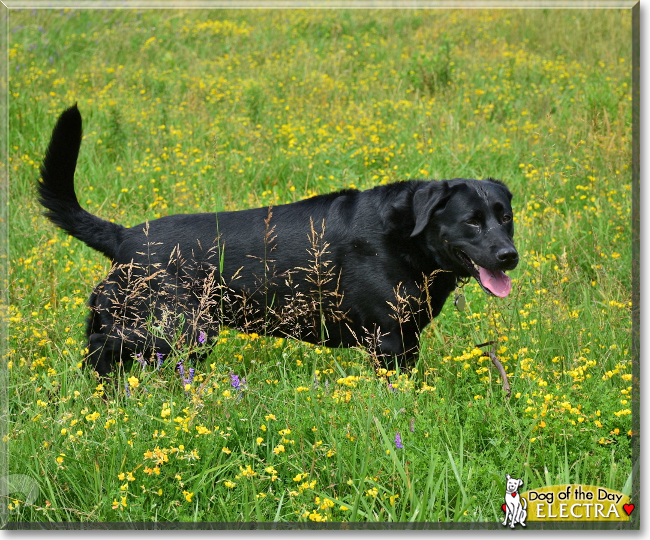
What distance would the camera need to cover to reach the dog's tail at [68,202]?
10.5 feet

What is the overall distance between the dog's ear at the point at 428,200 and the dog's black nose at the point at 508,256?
1.21 ft

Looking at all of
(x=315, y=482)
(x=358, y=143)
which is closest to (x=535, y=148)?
(x=358, y=143)

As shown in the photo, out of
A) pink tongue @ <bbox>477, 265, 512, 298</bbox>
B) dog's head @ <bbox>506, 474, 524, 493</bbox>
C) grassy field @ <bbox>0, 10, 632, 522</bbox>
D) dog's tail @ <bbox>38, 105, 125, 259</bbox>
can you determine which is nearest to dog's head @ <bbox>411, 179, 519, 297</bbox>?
pink tongue @ <bbox>477, 265, 512, 298</bbox>

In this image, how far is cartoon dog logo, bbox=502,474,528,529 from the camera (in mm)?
2158

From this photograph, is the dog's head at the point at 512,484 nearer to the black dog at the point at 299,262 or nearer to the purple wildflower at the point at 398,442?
the purple wildflower at the point at 398,442

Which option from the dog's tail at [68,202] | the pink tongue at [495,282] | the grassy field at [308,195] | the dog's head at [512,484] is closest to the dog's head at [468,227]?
the pink tongue at [495,282]

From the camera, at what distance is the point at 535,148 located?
5906mm

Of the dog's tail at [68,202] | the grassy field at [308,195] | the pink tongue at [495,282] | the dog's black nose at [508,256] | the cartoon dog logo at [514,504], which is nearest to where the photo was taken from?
the cartoon dog logo at [514,504]

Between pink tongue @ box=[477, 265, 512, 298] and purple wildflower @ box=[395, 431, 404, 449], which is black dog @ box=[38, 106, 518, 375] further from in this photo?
purple wildflower @ box=[395, 431, 404, 449]

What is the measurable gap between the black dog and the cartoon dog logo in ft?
3.23

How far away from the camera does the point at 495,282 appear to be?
3.08 meters

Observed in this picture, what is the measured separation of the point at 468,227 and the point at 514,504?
4.38ft

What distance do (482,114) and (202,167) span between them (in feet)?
9.87

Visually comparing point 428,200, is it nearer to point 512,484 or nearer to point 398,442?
point 398,442
